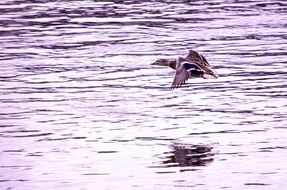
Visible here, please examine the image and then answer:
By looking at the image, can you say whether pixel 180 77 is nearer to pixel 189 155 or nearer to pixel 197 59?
pixel 197 59

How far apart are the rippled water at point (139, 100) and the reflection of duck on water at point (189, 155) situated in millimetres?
13

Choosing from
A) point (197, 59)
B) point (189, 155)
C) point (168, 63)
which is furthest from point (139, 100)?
point (189, 155)

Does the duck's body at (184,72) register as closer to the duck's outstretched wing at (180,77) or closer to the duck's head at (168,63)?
the duck's outstretched wing at (180,77)

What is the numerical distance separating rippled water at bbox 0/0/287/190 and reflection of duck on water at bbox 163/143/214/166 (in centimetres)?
1

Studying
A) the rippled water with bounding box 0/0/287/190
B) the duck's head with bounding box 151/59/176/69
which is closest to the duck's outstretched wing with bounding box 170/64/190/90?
the rippled water with bounding box 0/0/287/190

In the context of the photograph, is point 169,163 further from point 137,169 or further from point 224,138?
point 224,138

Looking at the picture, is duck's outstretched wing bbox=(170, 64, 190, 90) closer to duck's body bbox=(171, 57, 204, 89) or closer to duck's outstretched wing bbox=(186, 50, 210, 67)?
duck's body bbox=(171, 57, 204, 89)

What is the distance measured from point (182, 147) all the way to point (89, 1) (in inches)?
690

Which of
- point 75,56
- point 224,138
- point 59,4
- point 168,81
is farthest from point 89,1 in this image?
point 224,138

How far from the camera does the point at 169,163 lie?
14.5 meters

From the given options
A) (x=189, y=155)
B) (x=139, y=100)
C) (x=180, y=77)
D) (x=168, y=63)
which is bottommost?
(x=139, y=100)

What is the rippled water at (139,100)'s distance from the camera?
14078 mm

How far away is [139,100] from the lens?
736 inches

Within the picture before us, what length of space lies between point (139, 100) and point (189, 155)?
3.98m
